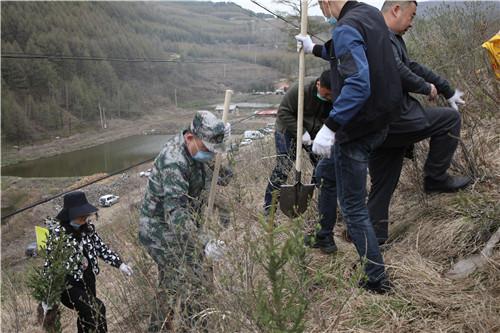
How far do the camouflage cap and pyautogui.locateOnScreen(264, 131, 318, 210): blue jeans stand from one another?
117 cm

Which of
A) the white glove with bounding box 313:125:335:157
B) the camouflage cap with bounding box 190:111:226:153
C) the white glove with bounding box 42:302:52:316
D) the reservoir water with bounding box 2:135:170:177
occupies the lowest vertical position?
the reservoir water with bounding box 2:135:170:177

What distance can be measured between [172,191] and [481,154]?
233cm

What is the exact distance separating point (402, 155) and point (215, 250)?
55.7 inches

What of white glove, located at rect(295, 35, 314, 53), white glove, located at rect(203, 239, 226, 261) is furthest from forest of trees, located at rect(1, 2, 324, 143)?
white glove, located at rect(203, 239, 226, 261)

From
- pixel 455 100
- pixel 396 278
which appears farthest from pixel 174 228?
pixel 455 100

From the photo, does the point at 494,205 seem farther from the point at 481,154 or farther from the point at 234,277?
the point at 234,277

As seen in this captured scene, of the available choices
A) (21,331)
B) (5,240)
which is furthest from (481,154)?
(5,240)

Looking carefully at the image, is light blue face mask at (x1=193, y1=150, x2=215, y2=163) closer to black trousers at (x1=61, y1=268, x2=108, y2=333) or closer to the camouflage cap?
the camouflage cap

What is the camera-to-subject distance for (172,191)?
259 cm

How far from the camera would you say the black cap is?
3.31m

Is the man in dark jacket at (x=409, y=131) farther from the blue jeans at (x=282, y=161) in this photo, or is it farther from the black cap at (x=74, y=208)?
the black cap at (x=74, y=208)

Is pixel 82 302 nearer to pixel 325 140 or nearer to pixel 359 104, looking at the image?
pixel 325 140

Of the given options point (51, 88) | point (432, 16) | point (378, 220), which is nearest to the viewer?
point (378, 220)

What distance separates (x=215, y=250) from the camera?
7.32ft
